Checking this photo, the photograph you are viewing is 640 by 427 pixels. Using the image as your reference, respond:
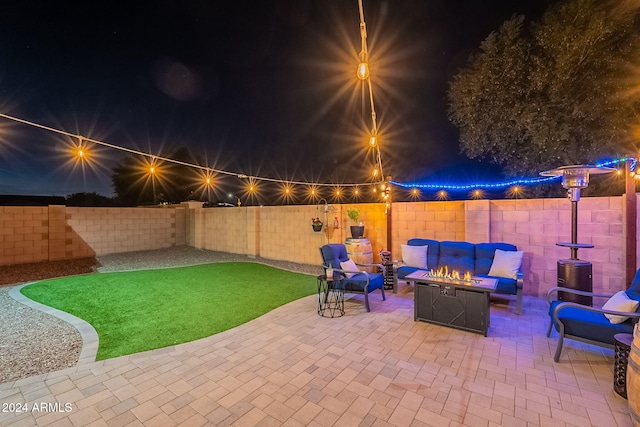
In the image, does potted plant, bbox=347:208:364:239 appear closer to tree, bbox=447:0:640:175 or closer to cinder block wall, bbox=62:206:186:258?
tree, bbox=447:0:640:175

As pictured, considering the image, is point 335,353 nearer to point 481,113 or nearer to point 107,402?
point 107,402

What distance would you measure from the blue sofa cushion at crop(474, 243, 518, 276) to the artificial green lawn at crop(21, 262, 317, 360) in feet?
10.1

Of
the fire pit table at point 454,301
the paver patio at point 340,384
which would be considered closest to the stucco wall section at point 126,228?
the paver patio at point 340,384

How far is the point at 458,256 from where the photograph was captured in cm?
504

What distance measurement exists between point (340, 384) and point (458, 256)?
3615 mm

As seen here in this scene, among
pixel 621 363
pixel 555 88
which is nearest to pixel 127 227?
pixel 621 363

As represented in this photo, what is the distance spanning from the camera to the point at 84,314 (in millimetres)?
4137

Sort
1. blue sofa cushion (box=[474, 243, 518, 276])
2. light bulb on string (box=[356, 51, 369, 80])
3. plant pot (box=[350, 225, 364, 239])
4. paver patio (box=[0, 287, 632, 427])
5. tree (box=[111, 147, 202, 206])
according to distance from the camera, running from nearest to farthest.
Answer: paver patio (box=[0, 287, 632, 427]), light bulb on string (box=[356, 51, 369, 80]), blue sofa cushion (box=[474, 243, 518, 276]), plant pot (box=[350, 225, 364, 239]), tree (box=[111, 147, 202, 206])

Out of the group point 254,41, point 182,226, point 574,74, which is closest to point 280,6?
point 254,41

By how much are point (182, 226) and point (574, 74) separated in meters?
13.2

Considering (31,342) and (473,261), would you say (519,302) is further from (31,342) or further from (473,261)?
(31,342)

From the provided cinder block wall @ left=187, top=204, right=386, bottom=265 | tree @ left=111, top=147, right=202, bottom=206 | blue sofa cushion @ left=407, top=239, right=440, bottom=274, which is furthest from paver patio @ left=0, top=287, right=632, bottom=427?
tree @ left=111, top=147, right=202, bottom=206

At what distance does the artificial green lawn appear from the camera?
3455 mm

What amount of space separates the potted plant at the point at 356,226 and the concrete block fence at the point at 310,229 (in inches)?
9.0
